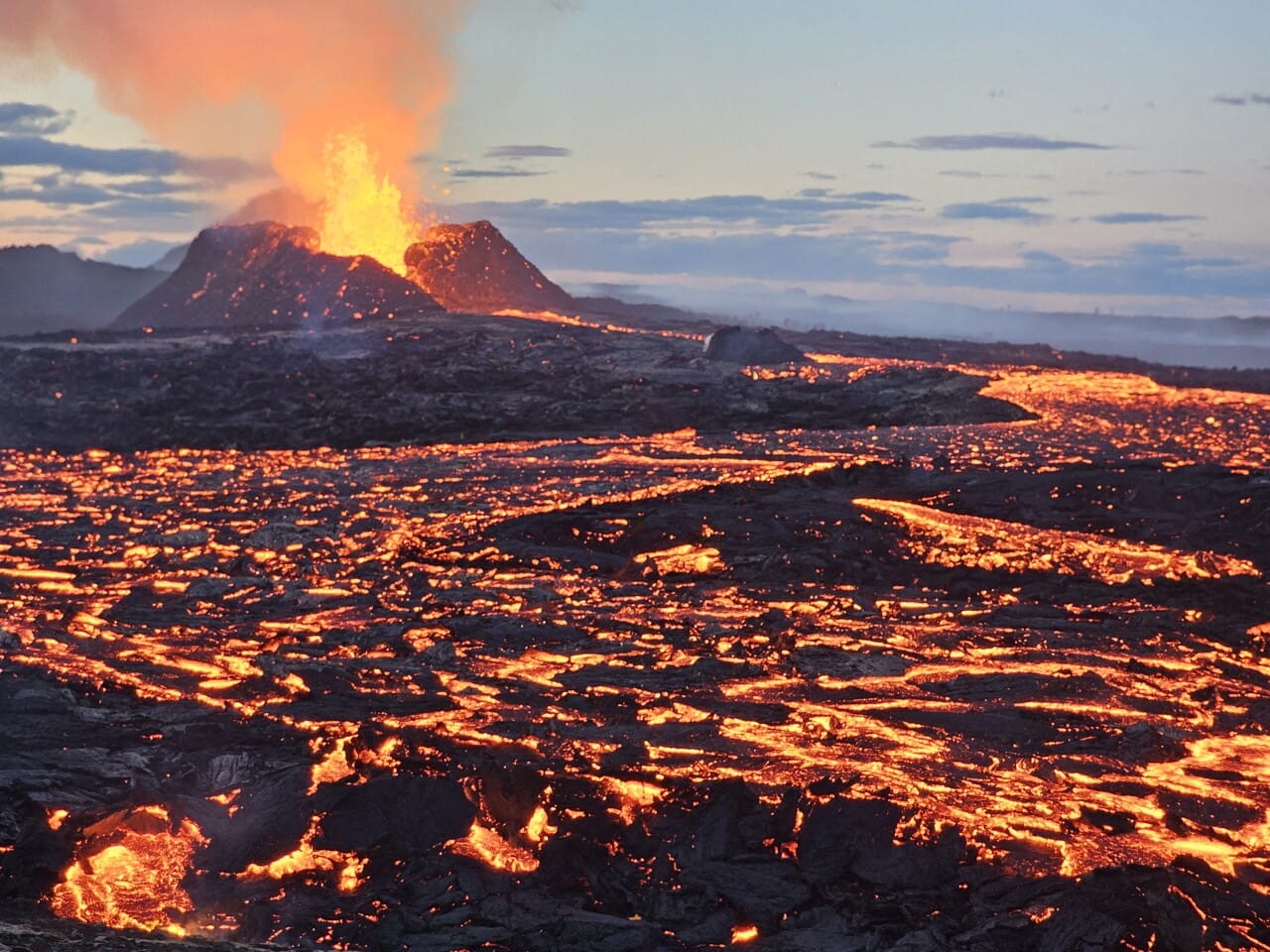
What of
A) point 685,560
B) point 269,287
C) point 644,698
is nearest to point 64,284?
point 269,287

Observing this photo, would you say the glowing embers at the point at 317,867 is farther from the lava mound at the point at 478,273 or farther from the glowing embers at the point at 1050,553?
the lava mound at the point at 478,273

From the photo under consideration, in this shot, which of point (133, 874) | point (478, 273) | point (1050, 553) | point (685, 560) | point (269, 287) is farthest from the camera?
point (478, 273)

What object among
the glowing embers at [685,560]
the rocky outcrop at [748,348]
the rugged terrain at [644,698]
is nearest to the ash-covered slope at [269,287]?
the rocky outcrop at [748,348]

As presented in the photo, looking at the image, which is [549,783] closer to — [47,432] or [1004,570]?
[1004,570]

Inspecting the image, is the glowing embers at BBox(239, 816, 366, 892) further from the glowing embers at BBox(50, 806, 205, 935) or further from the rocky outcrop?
the rocky outcrop

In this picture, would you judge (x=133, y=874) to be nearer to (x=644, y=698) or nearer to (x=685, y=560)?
(x=644, y=698)

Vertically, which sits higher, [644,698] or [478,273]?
[478,273]
